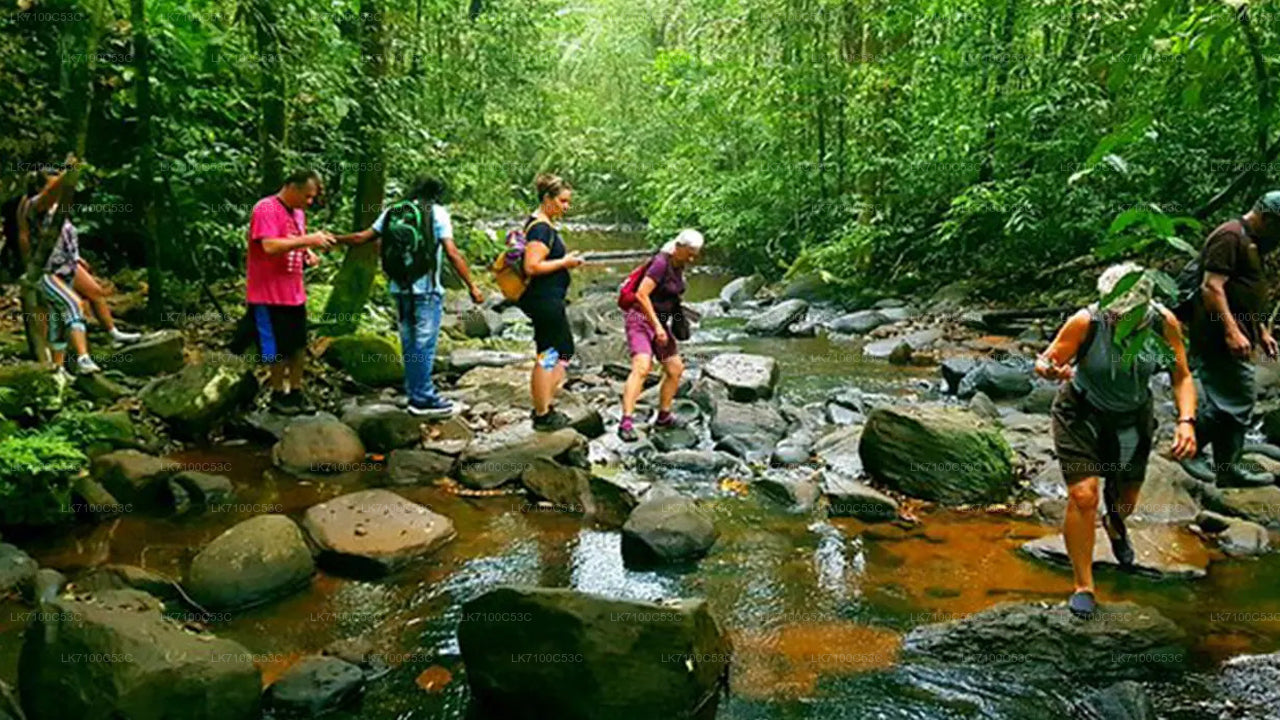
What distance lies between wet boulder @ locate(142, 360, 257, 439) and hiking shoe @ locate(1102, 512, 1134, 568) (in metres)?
6.42

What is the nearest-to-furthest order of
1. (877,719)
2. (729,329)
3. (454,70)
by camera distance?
(877,719) < (454,70) < (729,329)

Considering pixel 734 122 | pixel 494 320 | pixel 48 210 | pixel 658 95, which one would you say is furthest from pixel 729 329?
pixel 658 95

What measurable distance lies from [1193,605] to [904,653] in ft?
5.91

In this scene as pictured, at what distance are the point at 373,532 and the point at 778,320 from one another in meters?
9.90

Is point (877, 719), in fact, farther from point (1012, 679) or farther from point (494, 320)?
point (494, 320)

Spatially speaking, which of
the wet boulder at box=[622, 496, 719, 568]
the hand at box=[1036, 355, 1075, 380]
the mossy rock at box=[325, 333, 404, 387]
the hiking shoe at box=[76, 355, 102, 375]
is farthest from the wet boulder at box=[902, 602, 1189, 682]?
the hiking shoe at box=[76, 355, 102, 375]

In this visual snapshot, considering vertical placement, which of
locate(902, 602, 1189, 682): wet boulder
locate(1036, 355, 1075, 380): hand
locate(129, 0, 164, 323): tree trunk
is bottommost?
locate(902, 602, 1189, 682): wet boulder

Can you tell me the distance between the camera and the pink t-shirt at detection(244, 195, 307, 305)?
725 centimetres

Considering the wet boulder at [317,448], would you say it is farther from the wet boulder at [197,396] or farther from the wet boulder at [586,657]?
the wet boulder at [586,657]

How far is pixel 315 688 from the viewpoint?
3988mm

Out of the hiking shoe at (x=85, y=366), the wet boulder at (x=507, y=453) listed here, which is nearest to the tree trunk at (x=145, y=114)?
the hiking shoe at (x=85, y=366)

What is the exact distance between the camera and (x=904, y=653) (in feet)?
15.0

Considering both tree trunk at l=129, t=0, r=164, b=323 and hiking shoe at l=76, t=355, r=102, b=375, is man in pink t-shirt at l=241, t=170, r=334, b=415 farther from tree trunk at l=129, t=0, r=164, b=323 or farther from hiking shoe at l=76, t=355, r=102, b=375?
tree trunk at l=129, t=0, r=164, b=323

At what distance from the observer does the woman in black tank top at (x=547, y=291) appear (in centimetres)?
727
